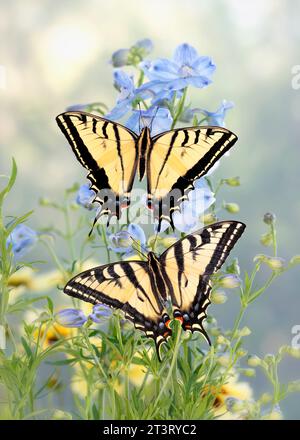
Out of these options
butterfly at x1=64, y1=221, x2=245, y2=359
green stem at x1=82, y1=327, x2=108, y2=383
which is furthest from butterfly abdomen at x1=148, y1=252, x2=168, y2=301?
green stem at x1=82, y1=327, x2=108, y2=383

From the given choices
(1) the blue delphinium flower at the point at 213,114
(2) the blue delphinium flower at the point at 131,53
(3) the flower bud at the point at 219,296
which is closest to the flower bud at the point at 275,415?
(3) the flower bud at the point at 219,296

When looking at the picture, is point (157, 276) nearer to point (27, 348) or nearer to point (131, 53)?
point (27, 348)

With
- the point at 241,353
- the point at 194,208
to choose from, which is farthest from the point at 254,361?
the point at 194,208

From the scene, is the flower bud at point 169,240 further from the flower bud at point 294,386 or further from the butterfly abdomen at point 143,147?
the flower bud at point 294,386

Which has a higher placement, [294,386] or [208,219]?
[208,219]

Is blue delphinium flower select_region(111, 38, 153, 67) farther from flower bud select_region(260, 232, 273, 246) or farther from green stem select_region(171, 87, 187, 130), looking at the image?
flower bud select_region(260, 232, 273, 246)

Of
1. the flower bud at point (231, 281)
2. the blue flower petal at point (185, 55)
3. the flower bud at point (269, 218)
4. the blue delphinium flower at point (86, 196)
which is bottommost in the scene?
the flower bud at point (231, 281)
